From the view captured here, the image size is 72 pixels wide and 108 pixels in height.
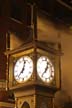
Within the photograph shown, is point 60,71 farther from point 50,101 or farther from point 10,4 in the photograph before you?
point 10,4

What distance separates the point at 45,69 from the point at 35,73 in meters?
0.10

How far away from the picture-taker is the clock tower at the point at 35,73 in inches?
65.1

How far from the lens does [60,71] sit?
172cm

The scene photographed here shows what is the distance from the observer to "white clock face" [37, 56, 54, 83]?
168 centimetres

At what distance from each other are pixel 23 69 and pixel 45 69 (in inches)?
4.4

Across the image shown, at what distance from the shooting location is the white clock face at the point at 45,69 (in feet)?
5.52

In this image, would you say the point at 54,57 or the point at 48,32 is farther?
the point at 54,57

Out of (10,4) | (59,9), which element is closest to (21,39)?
(59,9)

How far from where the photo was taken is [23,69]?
1750 millimetres

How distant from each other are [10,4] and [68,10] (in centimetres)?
490

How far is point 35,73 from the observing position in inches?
64.5

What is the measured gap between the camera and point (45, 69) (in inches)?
68.1

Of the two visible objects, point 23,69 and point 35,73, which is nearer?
point 35,73

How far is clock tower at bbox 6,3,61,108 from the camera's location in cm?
165
